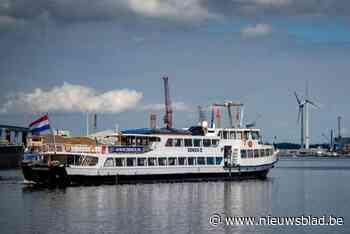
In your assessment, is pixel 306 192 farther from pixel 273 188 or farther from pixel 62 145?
pixel 62 145

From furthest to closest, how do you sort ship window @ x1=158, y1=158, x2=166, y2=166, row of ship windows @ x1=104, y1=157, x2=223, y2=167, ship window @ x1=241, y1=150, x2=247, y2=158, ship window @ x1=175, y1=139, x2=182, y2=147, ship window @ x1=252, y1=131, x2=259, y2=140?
ship window @ x1=252, y1=131, x2=259, y2=140
ship window @ x1=241, y1=150, x2=247, y2=158
ship window @ x1=175, y1=139, x2=182, y2=147
ship window @ x1=158, y1=158, x2=166, y2=166
row of ship windows @ x1=104, y1=157, x2=223, y2=167

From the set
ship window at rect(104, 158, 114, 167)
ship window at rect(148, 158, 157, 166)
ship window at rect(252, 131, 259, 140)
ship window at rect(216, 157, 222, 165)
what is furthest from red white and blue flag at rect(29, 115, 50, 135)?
ship window at rect(252, 131, 259, 140)

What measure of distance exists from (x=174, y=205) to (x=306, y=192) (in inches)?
860

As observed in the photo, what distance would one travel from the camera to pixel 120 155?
3282 inches

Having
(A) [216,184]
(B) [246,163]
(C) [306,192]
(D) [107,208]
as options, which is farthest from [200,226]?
(B) [246,163]

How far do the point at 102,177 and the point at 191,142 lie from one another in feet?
46.9

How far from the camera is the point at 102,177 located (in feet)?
268

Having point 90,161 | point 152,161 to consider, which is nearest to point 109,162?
point 90,161

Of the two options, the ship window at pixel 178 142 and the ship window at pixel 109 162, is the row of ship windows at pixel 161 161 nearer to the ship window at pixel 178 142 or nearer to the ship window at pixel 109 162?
the ship window at pixel 109 162

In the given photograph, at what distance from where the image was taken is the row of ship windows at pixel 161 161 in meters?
83.1

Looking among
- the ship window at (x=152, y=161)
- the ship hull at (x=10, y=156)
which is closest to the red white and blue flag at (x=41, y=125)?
the ship window at (x=152, y=161)

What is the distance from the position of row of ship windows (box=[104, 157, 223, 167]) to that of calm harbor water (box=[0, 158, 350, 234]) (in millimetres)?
3363

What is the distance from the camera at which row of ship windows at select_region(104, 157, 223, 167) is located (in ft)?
273

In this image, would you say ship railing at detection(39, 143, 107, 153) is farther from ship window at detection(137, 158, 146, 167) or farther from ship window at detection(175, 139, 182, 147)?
ship window at detection(175, 139, 182, 147)
